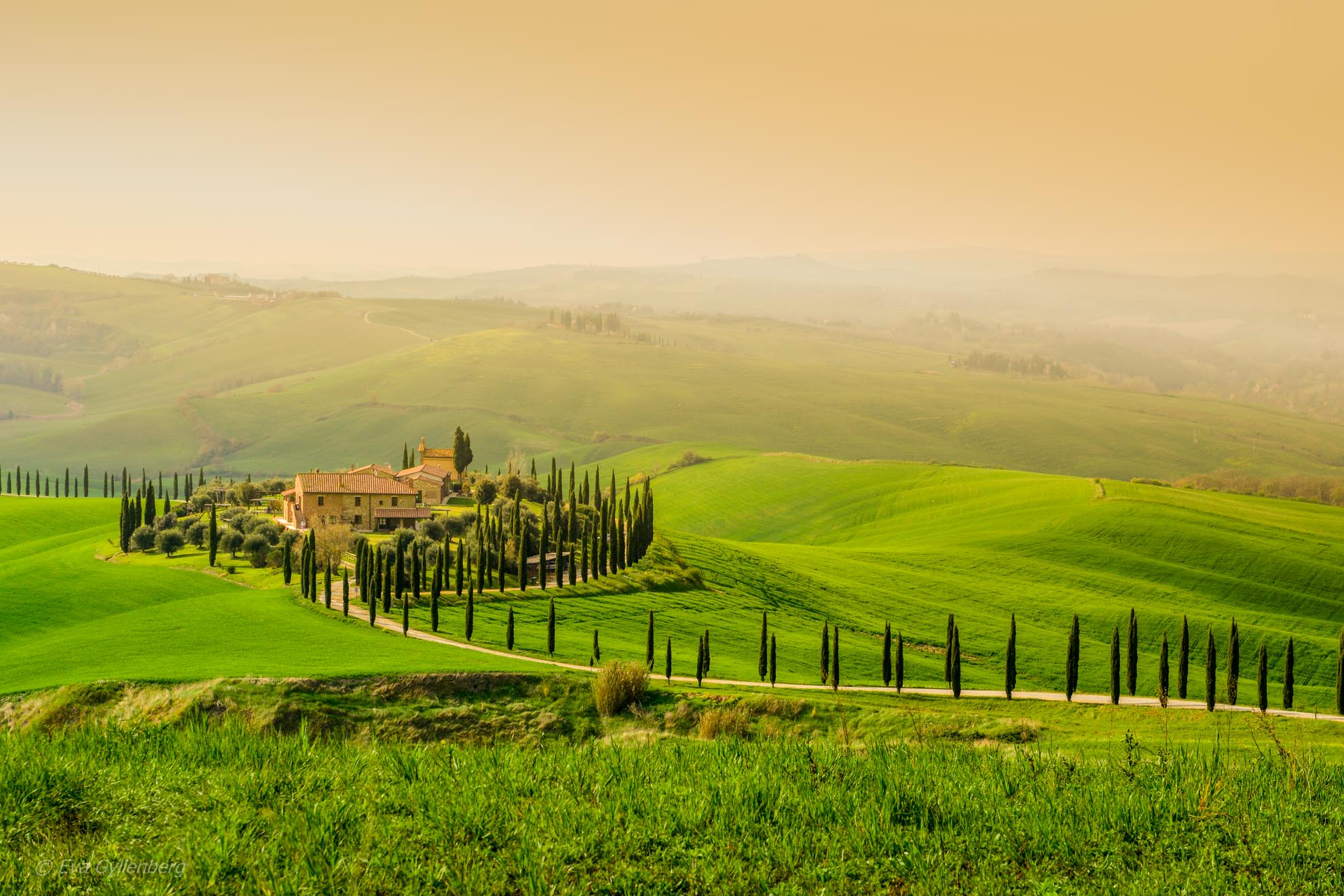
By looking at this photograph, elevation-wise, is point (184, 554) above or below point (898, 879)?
below

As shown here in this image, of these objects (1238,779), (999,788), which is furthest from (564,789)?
(1238,779)

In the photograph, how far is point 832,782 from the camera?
12.8 m

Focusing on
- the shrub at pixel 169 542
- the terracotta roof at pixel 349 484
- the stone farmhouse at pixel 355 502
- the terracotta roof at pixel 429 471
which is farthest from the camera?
the terracotta roof at pixel 429 471

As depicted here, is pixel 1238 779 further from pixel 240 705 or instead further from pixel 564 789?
pixel 240 705

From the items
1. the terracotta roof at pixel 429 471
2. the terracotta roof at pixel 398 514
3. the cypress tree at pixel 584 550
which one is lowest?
the cypress tree at pixel 584 550

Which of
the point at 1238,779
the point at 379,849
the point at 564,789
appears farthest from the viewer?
the point at 1238,779

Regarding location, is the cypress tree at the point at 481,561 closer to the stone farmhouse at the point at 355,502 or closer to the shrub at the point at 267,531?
the stone farmhouse at the point at 355,502

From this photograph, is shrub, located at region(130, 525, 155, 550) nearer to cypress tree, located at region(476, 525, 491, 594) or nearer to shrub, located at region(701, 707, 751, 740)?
cypress tree, located at region(476, 525, 491, 594)

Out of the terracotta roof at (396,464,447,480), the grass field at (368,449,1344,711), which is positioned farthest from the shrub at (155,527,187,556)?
the grass field at (368,449,1344,711)

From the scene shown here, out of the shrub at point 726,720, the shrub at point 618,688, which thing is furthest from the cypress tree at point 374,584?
the shrub at point 726,720

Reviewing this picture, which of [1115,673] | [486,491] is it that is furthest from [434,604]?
[486,491]

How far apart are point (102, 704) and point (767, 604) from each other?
64687mm

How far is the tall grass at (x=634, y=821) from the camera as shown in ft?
34.0

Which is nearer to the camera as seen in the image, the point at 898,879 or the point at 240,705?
the point at 898,879
